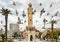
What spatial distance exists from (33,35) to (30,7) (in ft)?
38.0

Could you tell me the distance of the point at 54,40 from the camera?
265 ft

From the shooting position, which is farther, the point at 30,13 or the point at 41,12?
the point at 41,12

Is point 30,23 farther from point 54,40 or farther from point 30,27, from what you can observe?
point 54,40

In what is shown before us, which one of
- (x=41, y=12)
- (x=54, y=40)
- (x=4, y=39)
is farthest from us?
(x=41, y=12)

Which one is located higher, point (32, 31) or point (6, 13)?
point (6, 13)

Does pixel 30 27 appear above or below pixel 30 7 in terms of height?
below

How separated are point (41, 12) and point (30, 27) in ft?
45.2

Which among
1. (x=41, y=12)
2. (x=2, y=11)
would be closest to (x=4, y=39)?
(x=2, y=11)

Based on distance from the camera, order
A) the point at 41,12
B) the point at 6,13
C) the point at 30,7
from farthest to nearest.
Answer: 1. the point at 41,12
2. the point at 30,7
3. the point at 6,13

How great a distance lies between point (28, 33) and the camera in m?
87.8

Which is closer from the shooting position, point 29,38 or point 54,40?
point 54,40

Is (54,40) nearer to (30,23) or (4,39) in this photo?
(30,23)

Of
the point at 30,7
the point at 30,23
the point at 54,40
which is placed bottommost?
the point at 54,40

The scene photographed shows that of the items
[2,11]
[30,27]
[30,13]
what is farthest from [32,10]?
[2,11]
